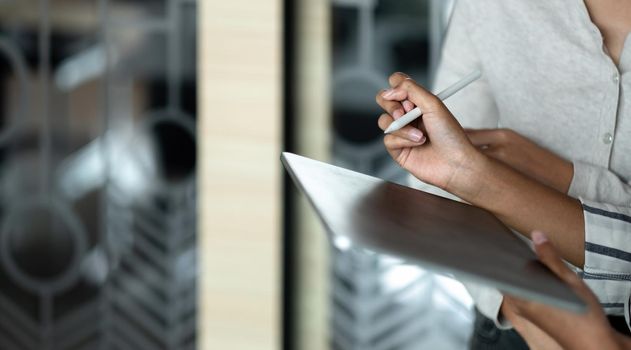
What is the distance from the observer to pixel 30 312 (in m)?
2.38

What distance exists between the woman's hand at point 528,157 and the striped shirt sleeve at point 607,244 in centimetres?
13

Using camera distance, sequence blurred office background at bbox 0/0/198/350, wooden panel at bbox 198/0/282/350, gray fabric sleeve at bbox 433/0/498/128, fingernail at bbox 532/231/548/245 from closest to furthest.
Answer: fingernail at bbox 532/231/548/245 < gray fabric sleeve at bbox 433/0/498/128 < wooden panel at bbox 198/0/282/350 < blurred office background at bbox 0/0/198/350

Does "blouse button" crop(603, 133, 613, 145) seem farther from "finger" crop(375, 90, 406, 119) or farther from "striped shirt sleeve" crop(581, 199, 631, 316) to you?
"finger" crop(375, 90, 406, 119)

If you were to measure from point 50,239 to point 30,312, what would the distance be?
210 millimetres

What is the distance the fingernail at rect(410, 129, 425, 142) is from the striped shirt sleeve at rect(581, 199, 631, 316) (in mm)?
198

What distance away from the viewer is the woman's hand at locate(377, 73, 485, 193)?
92 centimetres

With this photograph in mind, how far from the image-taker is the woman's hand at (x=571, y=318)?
0.73 metres

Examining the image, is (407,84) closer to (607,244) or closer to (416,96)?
(416,96)

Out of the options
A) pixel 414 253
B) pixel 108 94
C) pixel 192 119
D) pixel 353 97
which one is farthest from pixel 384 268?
pixel 414 253

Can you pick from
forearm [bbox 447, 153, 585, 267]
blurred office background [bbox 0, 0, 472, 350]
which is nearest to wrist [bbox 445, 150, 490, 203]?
forearm [bbox 447, 153, 585, 267]

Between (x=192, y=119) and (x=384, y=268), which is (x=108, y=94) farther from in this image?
(x=384, y=268)

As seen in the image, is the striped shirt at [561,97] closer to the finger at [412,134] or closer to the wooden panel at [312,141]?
the finger at [412,134]

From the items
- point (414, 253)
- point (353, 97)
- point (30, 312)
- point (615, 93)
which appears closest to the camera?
point (414, 253)

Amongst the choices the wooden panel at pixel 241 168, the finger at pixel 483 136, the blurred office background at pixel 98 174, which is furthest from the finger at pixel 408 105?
the blurred office background at pixel 98 174
